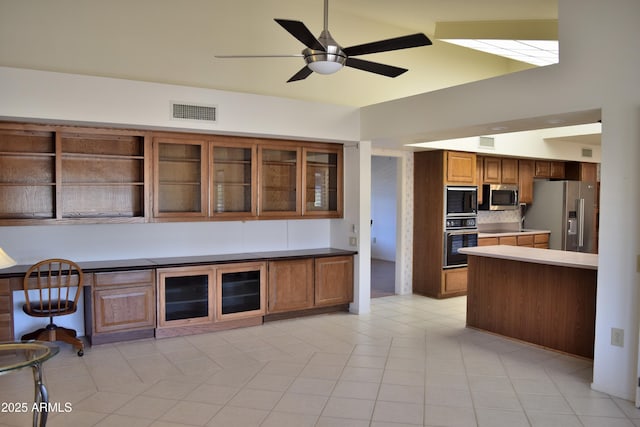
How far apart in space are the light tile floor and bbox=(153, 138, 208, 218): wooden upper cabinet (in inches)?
52.7

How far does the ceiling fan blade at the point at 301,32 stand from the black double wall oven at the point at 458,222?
4049 millimetres

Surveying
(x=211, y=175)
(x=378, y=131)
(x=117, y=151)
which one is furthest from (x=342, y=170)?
(x=117, y=151)

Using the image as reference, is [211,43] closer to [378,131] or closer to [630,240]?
[378,131]

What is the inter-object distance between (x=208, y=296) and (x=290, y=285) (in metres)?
0.96

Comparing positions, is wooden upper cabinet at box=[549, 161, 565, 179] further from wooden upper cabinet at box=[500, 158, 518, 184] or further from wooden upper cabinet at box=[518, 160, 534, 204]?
wooden upper cabinet at box=[500, 158, 518, 184]

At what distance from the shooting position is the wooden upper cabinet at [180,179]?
4.78m

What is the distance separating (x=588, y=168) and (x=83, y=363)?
843 cm

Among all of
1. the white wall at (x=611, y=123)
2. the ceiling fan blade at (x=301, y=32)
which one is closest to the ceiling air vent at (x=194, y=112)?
the ceiling fan blade at (x=301, y=32)

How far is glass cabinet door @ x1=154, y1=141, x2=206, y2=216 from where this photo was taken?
482 centimetres

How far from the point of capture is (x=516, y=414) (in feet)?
9.95

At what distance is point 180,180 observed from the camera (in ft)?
16.2

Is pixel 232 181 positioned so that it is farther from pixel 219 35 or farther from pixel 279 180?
pixel 219 35

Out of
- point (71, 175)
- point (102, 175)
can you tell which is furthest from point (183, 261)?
point (71, 175)

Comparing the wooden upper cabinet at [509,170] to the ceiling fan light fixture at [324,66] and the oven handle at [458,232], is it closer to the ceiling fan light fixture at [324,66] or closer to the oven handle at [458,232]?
the oven handle at [458,232]
